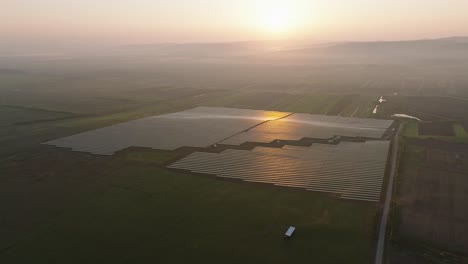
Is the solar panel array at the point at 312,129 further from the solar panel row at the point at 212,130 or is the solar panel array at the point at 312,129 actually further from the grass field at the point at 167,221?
the grass field at the point at 167,221

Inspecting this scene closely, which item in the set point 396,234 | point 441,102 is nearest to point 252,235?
point 396,234

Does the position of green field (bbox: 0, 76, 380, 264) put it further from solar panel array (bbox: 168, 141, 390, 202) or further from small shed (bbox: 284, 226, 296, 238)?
solar panel array (bbox: 168, 141, 390, 202)

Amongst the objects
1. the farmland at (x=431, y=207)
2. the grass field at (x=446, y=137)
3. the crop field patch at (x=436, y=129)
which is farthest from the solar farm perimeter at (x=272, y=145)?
the crop field patch at (x=436, y=129)

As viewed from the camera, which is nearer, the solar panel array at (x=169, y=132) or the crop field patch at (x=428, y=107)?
the solar panel array at (x=169, y=132)

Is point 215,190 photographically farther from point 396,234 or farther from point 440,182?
point 440,182

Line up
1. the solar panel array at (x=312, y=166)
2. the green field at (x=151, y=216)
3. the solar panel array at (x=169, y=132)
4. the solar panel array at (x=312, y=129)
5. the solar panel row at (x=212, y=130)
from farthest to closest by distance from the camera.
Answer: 1. the solar panel array at (x=312, y=129)
2. the solar panel row at (x=212, y=130)
3. the solar panel array at (x=169, y=132)
4. the solar panel array at (x=312, y=166)
5. the green field at (x=151, y=216)

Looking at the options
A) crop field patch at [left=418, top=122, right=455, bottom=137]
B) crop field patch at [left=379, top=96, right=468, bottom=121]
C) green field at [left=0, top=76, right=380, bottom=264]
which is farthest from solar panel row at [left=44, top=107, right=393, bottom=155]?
crop field patch at [left=379, top=96, right=468, bottom=121]

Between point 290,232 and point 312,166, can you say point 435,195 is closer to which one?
point 312,166
